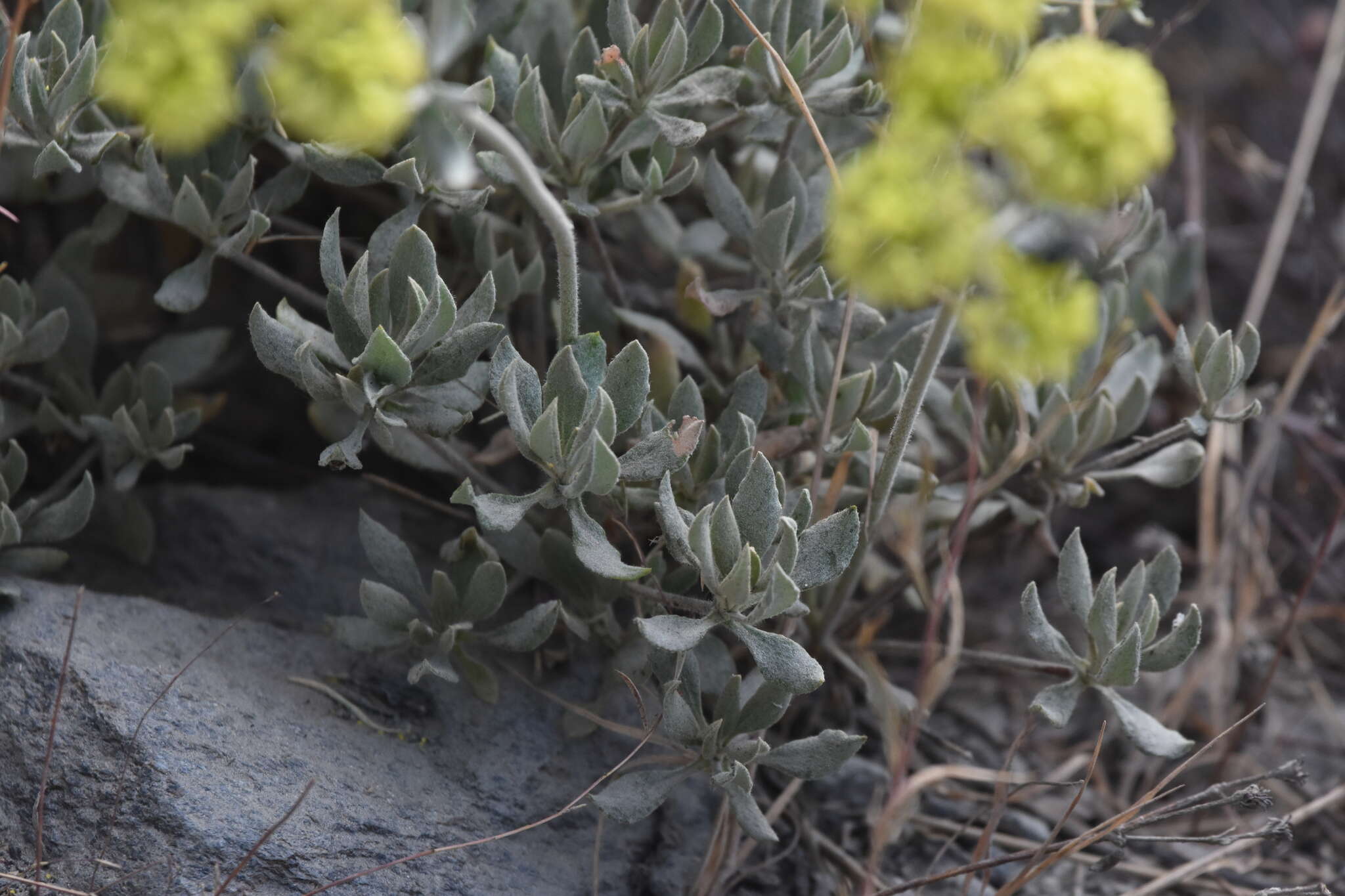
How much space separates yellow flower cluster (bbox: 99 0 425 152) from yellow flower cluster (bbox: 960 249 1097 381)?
1.79 ft

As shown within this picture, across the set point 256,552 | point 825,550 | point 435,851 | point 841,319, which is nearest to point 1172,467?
point 841,319

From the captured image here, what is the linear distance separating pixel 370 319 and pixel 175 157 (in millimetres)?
550

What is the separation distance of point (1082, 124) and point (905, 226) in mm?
166

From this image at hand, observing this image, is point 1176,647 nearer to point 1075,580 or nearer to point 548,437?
point 1075,580

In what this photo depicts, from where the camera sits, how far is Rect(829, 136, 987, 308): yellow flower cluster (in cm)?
103

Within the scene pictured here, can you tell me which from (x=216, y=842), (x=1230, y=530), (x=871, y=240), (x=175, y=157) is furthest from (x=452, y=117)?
(x=1230, y=530)

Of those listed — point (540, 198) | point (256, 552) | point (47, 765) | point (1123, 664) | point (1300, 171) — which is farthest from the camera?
point (1300, 171)

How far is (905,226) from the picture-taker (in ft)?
3.36

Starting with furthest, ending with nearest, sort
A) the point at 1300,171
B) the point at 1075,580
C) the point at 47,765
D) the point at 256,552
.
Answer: the point at 1300,171 < the point at 256,552 < the point at 1075,580 < the point at 47,765

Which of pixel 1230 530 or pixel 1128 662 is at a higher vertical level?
pixel 1128 662

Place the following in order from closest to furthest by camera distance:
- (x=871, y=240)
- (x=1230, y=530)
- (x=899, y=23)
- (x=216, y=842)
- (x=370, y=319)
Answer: (x=871, y=240)
(x=216, y=842)
(x=370, y=319)
(x=899, y=23)
(x=1230, y=530)

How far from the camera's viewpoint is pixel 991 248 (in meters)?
1.08

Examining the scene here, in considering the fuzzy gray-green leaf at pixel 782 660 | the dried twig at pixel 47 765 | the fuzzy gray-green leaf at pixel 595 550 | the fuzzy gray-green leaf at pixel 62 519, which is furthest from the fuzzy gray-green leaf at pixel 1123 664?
the fuzzy gray-green leaf at pixel 62 519

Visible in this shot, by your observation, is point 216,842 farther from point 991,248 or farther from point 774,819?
point 991,248
